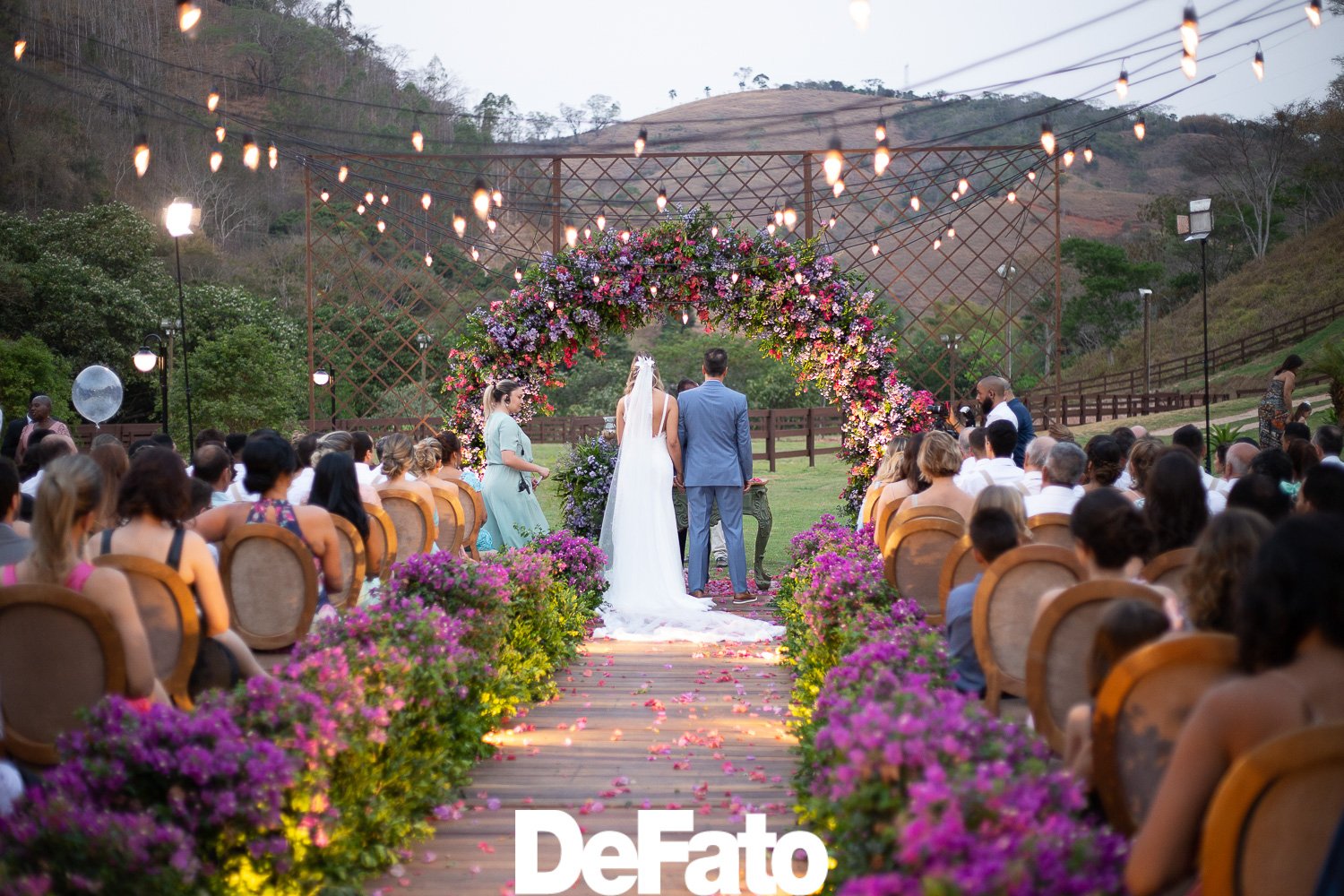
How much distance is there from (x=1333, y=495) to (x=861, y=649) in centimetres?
200

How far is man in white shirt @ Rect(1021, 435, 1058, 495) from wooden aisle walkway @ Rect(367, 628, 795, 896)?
5.51 feet

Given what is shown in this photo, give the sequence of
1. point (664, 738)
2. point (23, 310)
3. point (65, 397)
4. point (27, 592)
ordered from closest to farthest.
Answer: point (27, 592) → point (664, 738) → point (65, 397) → point (23, 310)

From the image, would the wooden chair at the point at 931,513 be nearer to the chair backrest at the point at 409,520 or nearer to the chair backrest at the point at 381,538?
the chair backrest at the point at 381,538

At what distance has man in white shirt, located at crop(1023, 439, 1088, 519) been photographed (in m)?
4.96

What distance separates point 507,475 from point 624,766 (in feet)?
14.6

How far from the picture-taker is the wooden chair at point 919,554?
516cm

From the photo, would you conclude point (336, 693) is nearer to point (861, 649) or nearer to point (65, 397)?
point (861, 649)

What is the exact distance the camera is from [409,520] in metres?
6.43

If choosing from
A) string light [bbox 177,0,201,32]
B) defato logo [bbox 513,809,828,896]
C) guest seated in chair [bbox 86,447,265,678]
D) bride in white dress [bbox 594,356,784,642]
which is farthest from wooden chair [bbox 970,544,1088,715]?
string light [bbox 177,0,201,32]

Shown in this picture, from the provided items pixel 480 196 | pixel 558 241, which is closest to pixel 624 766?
pixel 480 196

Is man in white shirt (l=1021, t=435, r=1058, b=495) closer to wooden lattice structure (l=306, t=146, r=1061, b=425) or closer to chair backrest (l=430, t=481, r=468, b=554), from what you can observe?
chair backrest (l=430, t=481, r=468, b=554)

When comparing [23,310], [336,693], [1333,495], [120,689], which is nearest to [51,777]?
[120,689]

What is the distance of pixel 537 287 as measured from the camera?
10078mm

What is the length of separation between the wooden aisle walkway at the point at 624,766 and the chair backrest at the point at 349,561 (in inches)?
36.2
